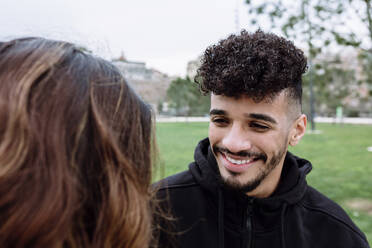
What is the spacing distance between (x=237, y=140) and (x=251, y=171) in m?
0.26

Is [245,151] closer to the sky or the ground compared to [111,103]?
closer to the ground

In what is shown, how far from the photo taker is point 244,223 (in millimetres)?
2211

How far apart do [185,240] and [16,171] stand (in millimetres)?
1392

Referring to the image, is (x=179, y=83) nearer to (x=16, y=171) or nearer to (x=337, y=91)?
(x=337, y=91)

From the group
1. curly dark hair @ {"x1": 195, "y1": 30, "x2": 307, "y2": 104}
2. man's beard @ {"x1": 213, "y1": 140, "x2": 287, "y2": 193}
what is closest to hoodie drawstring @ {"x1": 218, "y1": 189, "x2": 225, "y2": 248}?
man's beard @ {"x1": 213, "y1": 140, "x2": 287, "y2": 193}

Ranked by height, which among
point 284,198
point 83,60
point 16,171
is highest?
point 83,60

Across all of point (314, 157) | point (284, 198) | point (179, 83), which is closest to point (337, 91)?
point (179, 83)

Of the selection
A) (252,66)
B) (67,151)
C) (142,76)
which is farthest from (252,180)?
(67,151)

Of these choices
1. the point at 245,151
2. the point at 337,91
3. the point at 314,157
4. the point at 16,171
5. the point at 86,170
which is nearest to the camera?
the point at 16,171

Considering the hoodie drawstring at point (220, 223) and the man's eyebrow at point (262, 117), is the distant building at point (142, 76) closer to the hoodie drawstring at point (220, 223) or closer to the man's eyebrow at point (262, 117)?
the man's eyebrow at point (262, 117)

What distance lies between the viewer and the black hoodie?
2172mm

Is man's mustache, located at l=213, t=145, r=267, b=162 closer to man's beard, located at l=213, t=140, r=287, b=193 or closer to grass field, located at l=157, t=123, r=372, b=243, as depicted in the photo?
man's beard, located at l=213, t=140, r=287, b=193

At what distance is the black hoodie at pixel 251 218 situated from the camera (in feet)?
7.13

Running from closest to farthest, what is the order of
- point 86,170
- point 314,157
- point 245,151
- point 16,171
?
point 16,171, point 86,170, point 245,151, point 314,157
